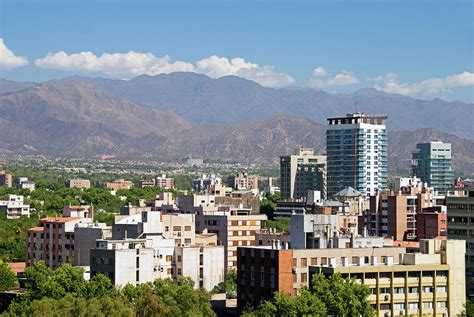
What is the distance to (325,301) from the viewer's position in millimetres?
52656

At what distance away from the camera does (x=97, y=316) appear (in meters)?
53.0

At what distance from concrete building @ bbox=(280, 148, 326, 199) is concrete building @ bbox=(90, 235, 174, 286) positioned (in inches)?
4640

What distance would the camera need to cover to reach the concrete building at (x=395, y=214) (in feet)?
334

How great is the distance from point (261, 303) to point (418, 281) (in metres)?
7.47

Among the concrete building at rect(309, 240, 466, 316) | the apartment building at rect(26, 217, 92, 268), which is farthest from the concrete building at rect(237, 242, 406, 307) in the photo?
the apartment building at rect(26, 217, 92, 268)

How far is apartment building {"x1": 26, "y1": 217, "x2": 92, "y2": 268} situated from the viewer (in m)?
82.1

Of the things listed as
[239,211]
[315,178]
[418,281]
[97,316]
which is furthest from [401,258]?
[315,178]

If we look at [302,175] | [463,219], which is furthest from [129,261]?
[302,175]

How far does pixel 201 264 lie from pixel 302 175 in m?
121

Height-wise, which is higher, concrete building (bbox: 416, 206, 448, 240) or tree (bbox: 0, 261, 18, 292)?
concrete building (bbox: 416, 206, 448, 240)

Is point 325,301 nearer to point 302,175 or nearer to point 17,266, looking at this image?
point 17,266

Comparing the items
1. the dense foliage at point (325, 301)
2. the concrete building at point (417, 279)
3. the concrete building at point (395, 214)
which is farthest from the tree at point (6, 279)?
the concrete building at point (395, 214)

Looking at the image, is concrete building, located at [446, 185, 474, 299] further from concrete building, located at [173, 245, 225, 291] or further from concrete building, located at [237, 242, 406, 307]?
concrete building, located at [173, 245, 225, 291]

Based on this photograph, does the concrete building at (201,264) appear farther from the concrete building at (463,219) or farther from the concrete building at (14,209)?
the concrete building at (14,209)
